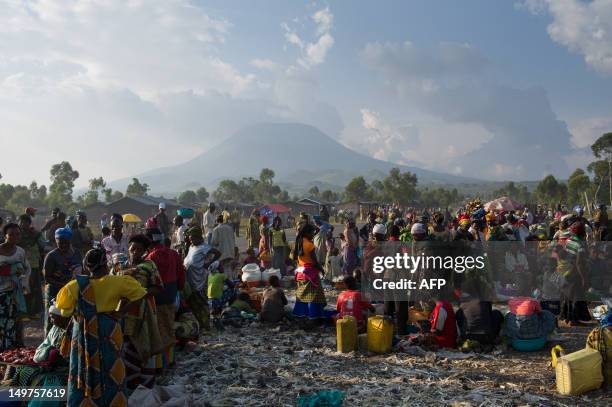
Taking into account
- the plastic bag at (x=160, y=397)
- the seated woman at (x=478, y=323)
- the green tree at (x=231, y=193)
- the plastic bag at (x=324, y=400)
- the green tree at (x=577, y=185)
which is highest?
the green tree at (x=231, y=193)

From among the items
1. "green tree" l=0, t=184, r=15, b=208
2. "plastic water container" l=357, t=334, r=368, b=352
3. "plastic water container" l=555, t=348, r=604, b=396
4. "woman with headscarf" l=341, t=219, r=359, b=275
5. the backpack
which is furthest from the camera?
"green tree" l=0, t=184, r=15, b=208

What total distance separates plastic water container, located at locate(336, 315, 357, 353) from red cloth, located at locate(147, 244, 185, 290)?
7.85 feet

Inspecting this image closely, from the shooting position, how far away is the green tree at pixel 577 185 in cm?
5422

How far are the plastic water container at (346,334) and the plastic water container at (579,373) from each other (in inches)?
102

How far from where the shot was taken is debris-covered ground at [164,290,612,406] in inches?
195

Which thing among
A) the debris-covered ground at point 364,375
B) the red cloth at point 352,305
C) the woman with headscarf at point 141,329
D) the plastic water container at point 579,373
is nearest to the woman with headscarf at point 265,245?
the debris-covered ground at point 364,375

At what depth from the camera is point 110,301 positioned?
12.7 feet

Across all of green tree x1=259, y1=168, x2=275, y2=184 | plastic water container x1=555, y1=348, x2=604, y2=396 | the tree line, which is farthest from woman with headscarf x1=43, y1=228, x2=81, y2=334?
green tree x1=259, y1=168, x2=275, y2=184

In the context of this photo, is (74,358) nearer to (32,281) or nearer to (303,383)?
(303,383)

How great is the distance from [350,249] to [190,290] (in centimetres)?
478

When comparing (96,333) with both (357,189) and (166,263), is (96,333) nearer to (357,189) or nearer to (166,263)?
(166,263)

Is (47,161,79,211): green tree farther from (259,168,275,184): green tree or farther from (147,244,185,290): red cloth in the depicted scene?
(147,244,185,290): red cloth

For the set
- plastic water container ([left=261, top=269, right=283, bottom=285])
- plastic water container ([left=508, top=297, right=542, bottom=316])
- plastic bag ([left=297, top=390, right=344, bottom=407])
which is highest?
plastic water container ([left=261, top=269, right=283, bottom=285])

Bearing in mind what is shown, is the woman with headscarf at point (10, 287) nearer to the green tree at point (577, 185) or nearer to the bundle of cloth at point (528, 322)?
the bundle of cloth at point (528, 322)
